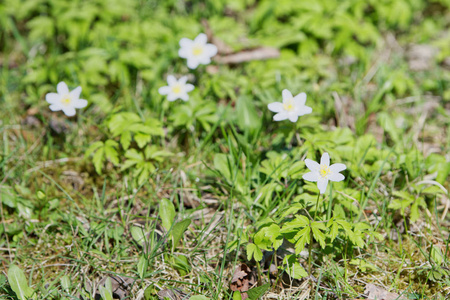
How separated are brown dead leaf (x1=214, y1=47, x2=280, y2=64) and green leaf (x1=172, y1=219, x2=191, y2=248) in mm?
1933

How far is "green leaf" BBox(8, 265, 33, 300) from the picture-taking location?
2.05 metres

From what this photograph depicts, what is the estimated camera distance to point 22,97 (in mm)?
3303

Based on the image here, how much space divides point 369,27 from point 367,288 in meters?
2.60

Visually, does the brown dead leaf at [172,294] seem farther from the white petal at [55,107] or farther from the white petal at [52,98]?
the white petal at [52,98]

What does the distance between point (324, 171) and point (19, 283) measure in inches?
68.7

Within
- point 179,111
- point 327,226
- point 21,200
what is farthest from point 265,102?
point 21,200

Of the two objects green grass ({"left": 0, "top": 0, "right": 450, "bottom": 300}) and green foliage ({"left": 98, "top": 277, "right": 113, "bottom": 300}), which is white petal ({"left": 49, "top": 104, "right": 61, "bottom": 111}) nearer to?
green grass ({"left": 0, "top": 0, "right": 450, "bottom": 300})

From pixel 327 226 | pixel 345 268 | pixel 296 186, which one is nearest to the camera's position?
pixel 327 226

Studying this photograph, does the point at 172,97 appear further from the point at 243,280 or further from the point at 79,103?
the point at 243,280

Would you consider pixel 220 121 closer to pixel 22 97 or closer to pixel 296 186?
pixel 296 186

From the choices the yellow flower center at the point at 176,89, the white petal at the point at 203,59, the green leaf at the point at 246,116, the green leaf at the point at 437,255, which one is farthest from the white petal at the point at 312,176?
the white petal at the point at 203,59

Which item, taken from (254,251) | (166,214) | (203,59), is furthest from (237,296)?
(203,59)

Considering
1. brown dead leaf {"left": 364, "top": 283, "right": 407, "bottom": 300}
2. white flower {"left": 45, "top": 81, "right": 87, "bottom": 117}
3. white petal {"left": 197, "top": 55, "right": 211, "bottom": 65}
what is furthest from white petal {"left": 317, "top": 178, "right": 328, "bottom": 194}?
white flower {"left": 45, "top": 81, "right": 87, "bottom": 117}

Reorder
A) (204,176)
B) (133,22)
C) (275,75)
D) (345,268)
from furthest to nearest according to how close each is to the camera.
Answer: (133,22) → (275,75) → (204,176) → (345,268)
